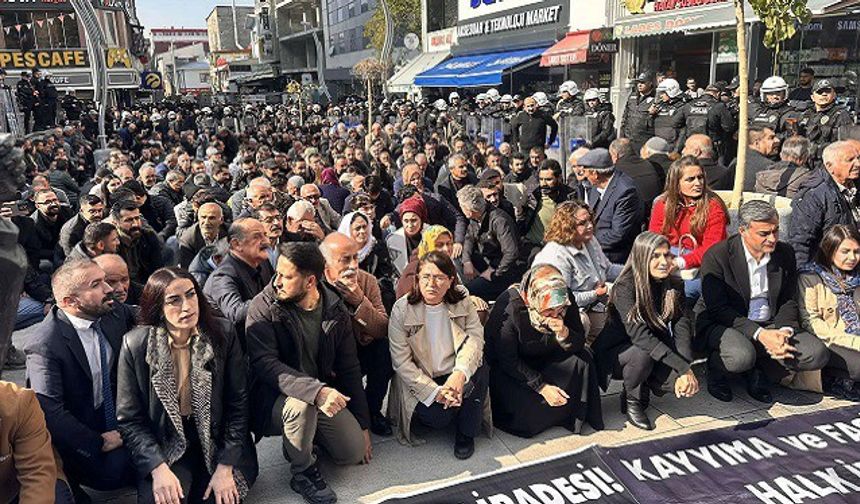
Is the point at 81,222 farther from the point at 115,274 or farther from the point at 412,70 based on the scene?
the point at 412,70

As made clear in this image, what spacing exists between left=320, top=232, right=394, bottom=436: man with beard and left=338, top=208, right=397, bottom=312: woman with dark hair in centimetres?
83

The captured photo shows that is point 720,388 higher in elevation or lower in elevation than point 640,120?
lower

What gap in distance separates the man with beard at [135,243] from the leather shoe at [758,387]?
4.61m

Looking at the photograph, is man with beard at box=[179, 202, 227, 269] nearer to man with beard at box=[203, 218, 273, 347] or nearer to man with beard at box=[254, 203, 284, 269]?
man with beard at box=[254, 203, 284, 269]

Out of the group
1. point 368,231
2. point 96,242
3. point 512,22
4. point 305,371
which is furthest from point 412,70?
point 305,371

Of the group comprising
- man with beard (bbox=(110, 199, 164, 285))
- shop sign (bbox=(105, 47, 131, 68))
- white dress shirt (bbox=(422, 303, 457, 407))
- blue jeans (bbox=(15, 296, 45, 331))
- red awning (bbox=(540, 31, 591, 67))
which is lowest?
blue jeans (bbox=(15, 296, 45, 331))

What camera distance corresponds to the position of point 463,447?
3.95m

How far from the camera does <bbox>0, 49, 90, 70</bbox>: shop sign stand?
37938 mm

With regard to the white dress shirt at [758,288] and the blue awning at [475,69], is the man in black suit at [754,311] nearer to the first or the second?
the white dress shirt at [758,288]

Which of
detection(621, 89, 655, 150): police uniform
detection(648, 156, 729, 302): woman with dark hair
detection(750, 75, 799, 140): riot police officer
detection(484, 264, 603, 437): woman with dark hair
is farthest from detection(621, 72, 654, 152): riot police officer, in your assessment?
detection(484, 264, 603, 437): woman with dark hair

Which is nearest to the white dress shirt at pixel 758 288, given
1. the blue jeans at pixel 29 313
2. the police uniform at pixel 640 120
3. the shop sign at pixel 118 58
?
the blue jeans at pixel 29 313

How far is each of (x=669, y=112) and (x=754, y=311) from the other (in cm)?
580

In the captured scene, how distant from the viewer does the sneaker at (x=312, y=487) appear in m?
3.51

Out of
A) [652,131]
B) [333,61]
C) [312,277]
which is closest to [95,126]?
[652,131]
